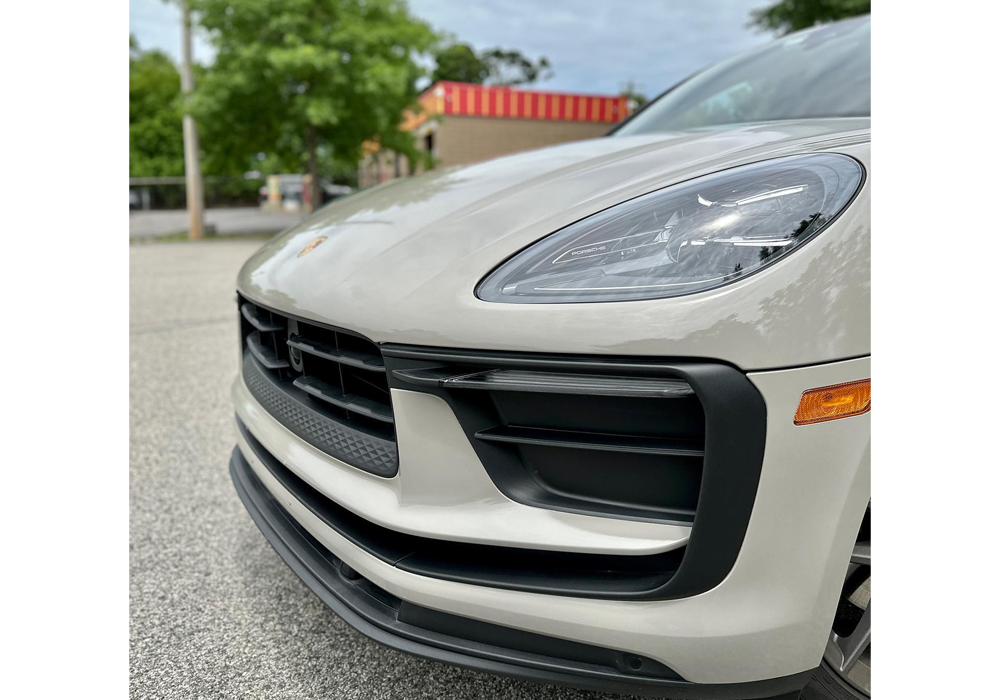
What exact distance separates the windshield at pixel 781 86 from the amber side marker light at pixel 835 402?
1.19m

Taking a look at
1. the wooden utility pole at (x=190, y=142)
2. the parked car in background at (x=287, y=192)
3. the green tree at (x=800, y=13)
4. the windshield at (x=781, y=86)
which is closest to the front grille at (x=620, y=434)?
the windshield at (x=781, y=86)

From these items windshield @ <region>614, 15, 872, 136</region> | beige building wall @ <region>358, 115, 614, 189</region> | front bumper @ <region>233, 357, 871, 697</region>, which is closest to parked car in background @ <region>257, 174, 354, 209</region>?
beige building wall @ <region>358, 115, 614, 189</region>

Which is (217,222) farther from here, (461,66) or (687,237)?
(461,66)

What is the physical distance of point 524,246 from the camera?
1.27 metres

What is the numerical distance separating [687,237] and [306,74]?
17.4m

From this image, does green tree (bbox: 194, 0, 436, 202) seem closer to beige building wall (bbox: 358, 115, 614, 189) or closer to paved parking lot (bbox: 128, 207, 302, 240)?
paved parking lot (bbox: 128, 207, 302, 240)

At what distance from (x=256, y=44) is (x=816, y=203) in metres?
17.6

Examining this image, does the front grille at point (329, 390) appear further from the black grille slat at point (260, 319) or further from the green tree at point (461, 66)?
the green tree at point (461, 66)

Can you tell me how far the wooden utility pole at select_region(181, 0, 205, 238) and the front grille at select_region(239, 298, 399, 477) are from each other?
684 inches

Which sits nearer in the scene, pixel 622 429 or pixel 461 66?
pixel 622 429

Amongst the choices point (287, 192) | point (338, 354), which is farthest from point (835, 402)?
point (287, 192)

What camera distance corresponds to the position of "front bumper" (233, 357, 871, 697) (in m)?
1.03
